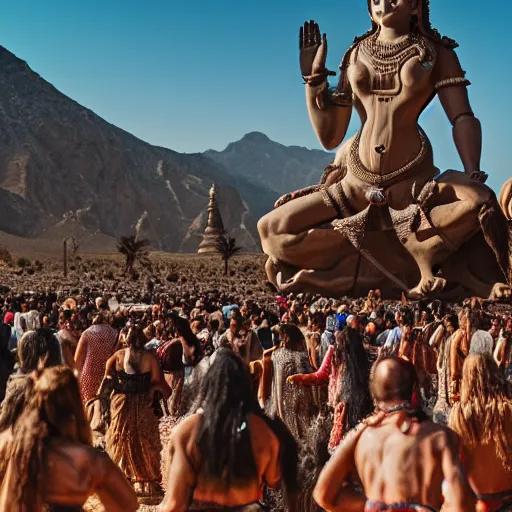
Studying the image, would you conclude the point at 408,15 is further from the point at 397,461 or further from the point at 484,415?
the point at 397,461

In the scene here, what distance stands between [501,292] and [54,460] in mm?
16349

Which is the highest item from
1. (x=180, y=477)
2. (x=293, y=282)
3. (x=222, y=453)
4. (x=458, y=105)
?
(x=458, y=105)

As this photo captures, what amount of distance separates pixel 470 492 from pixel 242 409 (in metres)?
0.96

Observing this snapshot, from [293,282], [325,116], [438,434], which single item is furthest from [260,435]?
[325,116]

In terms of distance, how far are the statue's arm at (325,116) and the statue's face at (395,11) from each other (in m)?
1.81

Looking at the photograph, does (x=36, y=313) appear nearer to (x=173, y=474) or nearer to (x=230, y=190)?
(x=173, y=474)

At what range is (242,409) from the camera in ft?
14.0

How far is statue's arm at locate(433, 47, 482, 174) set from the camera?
1995 cm

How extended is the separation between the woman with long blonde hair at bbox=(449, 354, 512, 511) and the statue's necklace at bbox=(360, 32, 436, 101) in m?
15.4

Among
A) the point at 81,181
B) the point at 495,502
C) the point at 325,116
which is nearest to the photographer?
the point at 495,502

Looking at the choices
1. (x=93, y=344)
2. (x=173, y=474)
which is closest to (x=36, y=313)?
(x=93, y=344)

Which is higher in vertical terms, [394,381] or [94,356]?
[394,381]

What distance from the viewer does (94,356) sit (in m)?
9.22

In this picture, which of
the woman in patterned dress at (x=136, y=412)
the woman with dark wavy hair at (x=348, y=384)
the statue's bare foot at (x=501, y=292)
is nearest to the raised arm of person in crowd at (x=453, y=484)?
the woman with dark wavy hair at (x=348, y=384)
